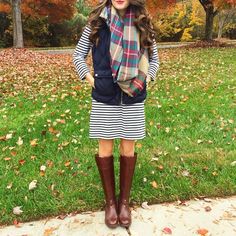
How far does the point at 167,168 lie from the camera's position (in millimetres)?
4277

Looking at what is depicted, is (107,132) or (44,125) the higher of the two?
(107,132)

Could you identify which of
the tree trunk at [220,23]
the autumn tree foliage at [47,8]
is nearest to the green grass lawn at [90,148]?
the autumn tree foliage at [47,8]

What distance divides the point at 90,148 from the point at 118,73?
2.16 metres

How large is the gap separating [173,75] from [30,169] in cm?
667

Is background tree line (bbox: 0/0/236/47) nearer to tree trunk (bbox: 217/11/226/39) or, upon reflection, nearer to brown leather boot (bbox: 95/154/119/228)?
tree trunk (bbox: 217/11/226/39)

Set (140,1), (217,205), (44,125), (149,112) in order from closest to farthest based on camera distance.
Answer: (140,1) < (217,205) < (44,125) < (149,112)

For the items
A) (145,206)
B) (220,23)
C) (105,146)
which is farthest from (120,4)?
(220,23)

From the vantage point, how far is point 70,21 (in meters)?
32.7

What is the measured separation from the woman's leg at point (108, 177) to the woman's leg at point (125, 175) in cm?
6

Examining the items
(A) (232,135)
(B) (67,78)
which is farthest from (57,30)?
(A) (232,135)

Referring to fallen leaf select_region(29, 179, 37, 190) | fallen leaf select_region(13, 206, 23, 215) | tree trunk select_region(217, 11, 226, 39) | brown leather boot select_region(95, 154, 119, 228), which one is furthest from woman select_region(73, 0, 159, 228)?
tree trunk select_region(217, 11, 226, 39)

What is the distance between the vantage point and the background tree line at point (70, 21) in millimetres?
23016

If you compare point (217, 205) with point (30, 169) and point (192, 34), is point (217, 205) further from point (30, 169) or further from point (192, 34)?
point (192, 34)

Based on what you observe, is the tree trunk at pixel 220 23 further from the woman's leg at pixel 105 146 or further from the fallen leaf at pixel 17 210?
the fallen leaf at pixel 17 210
